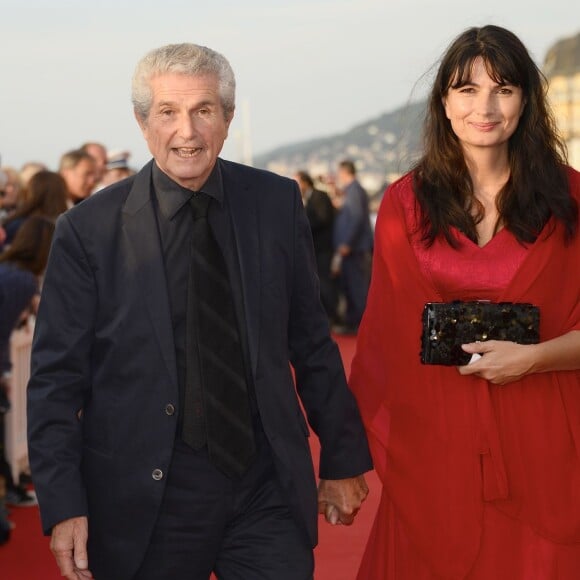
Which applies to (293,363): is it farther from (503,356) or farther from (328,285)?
(328,285)

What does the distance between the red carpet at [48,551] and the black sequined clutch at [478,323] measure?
8.08 feet

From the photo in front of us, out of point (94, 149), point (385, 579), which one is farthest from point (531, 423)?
point (94, 149)

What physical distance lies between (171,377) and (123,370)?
122mm

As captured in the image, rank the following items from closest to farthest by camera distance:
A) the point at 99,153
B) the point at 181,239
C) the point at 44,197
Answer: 1. the point at 181,239
2. the point at 44,197
3. the point at 99,153

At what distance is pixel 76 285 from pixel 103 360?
19 cm

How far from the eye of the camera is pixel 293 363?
364cm

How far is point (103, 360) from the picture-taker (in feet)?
10.9

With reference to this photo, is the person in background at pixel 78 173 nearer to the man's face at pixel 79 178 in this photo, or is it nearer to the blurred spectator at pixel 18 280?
the man's face at pixel 79 178

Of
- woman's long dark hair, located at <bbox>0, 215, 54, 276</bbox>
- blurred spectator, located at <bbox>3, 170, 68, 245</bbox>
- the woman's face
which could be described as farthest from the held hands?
blurred spectator, located at <bbox>3, 170, 68, 245</bbox>

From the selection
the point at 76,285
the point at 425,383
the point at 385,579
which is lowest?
the point at 385,579

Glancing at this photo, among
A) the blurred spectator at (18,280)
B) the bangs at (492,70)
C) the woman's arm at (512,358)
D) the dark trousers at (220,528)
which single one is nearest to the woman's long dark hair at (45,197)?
the blurred spectator at (18,280)

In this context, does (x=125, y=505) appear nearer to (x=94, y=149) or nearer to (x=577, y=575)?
(x=577, y=575)

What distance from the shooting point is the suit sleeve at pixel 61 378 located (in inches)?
128

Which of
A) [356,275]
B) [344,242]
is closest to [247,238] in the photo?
[344,242]
